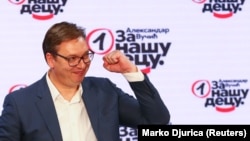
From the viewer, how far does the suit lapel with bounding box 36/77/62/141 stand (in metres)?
1.85

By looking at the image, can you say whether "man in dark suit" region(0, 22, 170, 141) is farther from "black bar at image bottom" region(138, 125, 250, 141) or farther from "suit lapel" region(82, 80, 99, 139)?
"black bar at image bottom" region(138, 125, 250, 141)

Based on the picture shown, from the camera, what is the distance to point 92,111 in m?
1.93

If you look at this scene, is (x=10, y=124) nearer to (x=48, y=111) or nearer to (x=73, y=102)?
(x=48, y=111)

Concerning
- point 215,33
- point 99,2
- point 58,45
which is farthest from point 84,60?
point 215,33

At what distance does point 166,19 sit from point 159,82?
39 cm

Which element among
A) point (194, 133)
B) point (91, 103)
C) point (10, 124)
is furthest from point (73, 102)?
point (194, 133)

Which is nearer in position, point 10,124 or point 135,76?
point 10,124

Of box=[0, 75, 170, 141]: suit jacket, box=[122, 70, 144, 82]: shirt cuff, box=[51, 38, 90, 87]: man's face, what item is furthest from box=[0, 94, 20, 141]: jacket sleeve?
box=[122, 70, 144, 82]: shirt cuff

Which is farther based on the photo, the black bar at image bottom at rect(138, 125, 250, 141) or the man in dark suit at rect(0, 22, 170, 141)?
the black bar at image bottom at rect(138, 125, 250, 141)

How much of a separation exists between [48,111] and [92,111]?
0.55 feet

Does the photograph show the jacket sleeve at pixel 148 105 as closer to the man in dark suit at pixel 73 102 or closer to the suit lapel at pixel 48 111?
the man in dark suit at pixel 73 102

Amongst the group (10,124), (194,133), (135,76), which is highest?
(135,76)

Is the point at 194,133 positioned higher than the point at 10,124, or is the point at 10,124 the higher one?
the point at 10,124

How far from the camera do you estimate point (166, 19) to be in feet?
10.0
